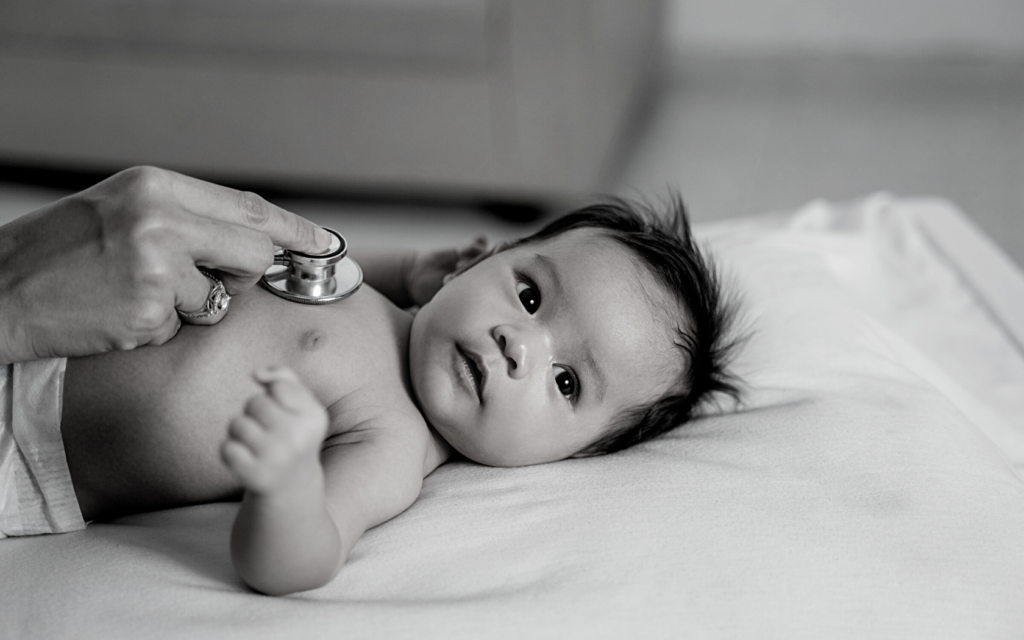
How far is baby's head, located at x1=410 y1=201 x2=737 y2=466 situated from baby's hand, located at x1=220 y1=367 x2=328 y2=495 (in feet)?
1.21

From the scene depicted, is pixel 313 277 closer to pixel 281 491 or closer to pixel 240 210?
pixel 240 210

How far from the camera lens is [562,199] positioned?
271cm

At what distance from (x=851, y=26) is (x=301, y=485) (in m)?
3.78

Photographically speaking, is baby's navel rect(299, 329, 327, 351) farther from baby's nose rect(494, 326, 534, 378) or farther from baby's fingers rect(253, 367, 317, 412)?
baby's fingers rect(253, 367, 317, 412)

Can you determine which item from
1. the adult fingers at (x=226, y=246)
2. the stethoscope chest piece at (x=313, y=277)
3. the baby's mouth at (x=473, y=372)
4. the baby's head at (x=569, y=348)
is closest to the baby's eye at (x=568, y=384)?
the baby's head at (x=569, y=348)

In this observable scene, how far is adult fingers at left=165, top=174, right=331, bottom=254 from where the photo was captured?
90cm

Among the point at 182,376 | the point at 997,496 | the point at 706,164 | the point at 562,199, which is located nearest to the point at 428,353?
the point at 182,376

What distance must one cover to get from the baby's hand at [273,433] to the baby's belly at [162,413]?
33cm

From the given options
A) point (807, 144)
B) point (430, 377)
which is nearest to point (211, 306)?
point (430, 377)

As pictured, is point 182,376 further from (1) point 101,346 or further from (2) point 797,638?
(2) point 797,638

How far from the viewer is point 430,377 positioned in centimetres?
109

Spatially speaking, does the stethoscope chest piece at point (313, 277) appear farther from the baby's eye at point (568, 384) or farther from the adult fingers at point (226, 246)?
the baby's eye at point (568, 384)

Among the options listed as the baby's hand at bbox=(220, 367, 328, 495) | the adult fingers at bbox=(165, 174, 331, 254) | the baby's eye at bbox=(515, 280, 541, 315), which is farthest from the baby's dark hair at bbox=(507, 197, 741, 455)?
the baby's hand at bbox=(220, 367, 328, 495)

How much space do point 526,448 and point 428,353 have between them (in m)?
0.17
